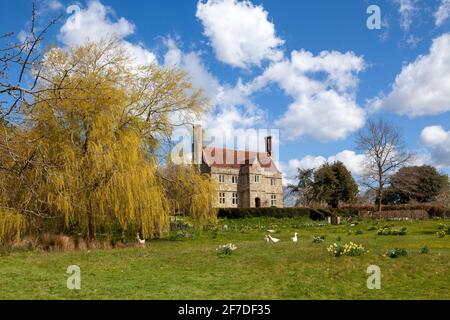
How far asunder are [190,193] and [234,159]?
39656 millimetres

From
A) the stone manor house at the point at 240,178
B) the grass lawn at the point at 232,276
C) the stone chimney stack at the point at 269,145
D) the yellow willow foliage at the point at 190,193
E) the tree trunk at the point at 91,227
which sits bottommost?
the grass lawn at the point at 232,276

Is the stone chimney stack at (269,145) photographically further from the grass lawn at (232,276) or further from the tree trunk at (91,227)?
the grass lawn at (232,276)

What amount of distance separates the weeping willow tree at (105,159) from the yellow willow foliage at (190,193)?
2.1 inches

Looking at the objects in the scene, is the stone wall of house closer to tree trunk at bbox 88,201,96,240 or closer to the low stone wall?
the low stone wall

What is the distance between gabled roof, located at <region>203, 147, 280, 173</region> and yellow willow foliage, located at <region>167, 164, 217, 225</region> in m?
34.4

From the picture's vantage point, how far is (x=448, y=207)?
151 ft

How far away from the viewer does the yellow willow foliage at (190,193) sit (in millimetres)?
24844

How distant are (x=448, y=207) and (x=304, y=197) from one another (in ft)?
71.0

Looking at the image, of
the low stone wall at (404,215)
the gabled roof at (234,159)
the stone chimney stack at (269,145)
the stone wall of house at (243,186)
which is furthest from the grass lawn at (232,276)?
the stone chimney stack at (269,145)

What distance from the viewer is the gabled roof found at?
61219 mm

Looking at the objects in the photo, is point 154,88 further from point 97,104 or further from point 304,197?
point 304,197

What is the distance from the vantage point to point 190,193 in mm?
24953

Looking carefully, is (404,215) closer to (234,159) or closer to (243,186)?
→ (243,186)

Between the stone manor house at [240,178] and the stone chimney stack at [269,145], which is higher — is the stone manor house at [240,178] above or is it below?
below
